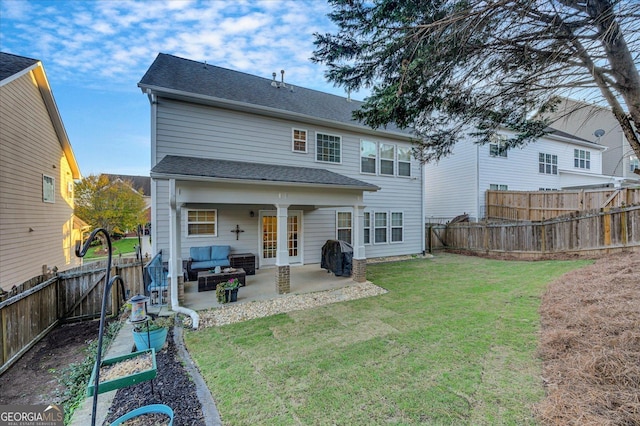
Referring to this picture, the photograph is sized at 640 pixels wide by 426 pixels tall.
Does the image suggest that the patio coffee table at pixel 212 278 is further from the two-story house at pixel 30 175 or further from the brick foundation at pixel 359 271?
the two-story house at pixel 30 175

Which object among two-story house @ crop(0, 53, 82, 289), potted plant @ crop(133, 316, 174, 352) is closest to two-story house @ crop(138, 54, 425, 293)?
potted plant @ crop(133, 316, 174, 352)

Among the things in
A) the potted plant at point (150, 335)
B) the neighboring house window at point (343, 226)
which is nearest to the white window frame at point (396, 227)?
the neighboring house window at point (343, 226)

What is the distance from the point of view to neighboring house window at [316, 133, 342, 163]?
1084cm

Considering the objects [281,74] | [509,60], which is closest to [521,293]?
[509,60]

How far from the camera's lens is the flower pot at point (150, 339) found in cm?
411

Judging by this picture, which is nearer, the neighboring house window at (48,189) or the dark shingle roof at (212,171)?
the dark shingle roof at (212,171)

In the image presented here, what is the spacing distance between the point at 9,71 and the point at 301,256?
10846 mm

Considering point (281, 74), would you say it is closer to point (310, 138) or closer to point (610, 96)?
point (310, 138)

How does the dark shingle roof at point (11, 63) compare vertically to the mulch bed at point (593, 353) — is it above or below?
above

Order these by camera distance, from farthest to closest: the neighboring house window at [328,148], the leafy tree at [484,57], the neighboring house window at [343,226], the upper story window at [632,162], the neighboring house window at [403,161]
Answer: the neighboring house window at [403,161], the neighboring house window at [343,226], the neighboring house window at [328,148], the upper story window at [632,162], the leafy tree at [484,57]

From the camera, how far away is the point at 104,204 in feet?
63.4

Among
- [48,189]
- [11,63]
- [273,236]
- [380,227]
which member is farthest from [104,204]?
[380,227]

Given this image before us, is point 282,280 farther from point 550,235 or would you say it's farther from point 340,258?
point 550,235

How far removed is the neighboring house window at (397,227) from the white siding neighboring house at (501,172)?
4.73 meters
